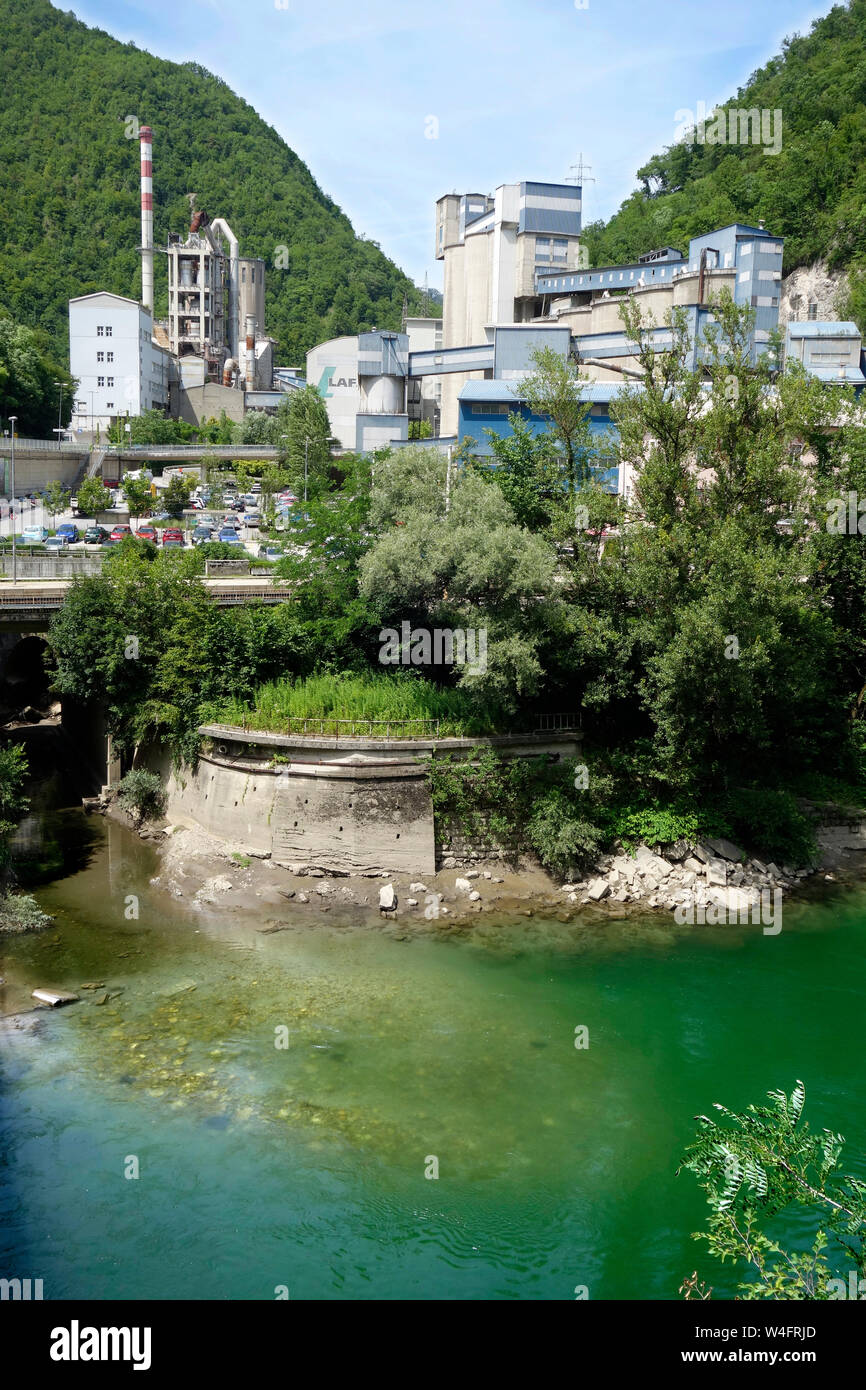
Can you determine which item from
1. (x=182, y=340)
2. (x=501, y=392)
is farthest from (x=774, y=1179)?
(x=182, y=340)

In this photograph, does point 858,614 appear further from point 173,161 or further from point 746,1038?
point 173,161

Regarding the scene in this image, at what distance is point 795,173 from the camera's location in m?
65.4

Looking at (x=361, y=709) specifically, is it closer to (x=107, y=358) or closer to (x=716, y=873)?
(x=716, y=873)

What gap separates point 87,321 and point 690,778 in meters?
70.6

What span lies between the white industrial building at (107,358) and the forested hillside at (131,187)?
70.2 ft

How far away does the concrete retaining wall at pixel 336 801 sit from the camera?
74.7ft

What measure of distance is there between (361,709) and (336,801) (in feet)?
7.88

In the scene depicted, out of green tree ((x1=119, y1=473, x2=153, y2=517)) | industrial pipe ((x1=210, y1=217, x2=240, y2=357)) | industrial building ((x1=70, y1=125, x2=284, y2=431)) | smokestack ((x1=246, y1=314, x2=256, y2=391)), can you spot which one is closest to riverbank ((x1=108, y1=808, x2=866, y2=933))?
green tree ((x1=119, y1=473, x2=153, y2=517))

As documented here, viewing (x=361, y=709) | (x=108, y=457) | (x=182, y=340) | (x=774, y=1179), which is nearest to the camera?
(x=774, y=1179)

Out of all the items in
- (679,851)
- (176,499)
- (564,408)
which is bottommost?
(679,851)

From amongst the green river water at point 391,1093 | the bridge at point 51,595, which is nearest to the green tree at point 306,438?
the bridge at point 51,595

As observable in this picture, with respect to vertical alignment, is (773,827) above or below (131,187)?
below

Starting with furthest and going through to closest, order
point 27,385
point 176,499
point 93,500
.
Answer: point 27,385 → point 176,499 → point 93,500

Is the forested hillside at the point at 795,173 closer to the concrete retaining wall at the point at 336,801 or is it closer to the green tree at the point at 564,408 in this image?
the green tree at the point at 564,408
